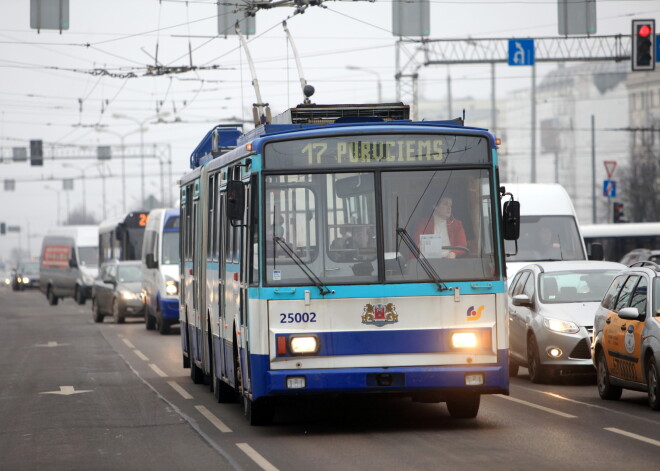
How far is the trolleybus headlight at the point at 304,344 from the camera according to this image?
12.2 metres

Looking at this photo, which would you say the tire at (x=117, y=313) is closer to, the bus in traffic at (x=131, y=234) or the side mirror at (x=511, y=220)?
the bus in traffic at (x=131, y=234)

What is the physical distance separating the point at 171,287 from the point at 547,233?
1082 centimetres

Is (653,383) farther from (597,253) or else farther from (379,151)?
(597,253)

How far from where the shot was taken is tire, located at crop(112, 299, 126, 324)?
3872cm

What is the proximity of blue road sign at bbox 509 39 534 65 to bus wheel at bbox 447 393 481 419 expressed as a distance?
85.5ft

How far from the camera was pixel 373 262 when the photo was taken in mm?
12344

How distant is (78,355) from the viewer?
25750 mm

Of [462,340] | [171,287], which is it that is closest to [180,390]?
[462,340]

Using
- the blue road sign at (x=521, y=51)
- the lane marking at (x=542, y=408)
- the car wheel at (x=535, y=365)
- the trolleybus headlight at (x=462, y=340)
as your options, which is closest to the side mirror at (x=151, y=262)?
the blue road sign at (x=521, y=51)

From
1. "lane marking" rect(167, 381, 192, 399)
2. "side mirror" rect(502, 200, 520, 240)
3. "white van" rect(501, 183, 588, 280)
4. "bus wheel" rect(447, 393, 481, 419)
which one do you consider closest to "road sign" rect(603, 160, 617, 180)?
"white van" rect(501, 183, 588, 280)

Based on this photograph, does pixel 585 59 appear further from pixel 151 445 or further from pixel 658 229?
pixel 151 445

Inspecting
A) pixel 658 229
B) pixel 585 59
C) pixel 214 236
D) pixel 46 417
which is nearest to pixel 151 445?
pixel 46 417

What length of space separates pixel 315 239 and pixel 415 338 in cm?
121

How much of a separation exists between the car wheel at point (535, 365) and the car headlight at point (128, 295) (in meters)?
21.7
